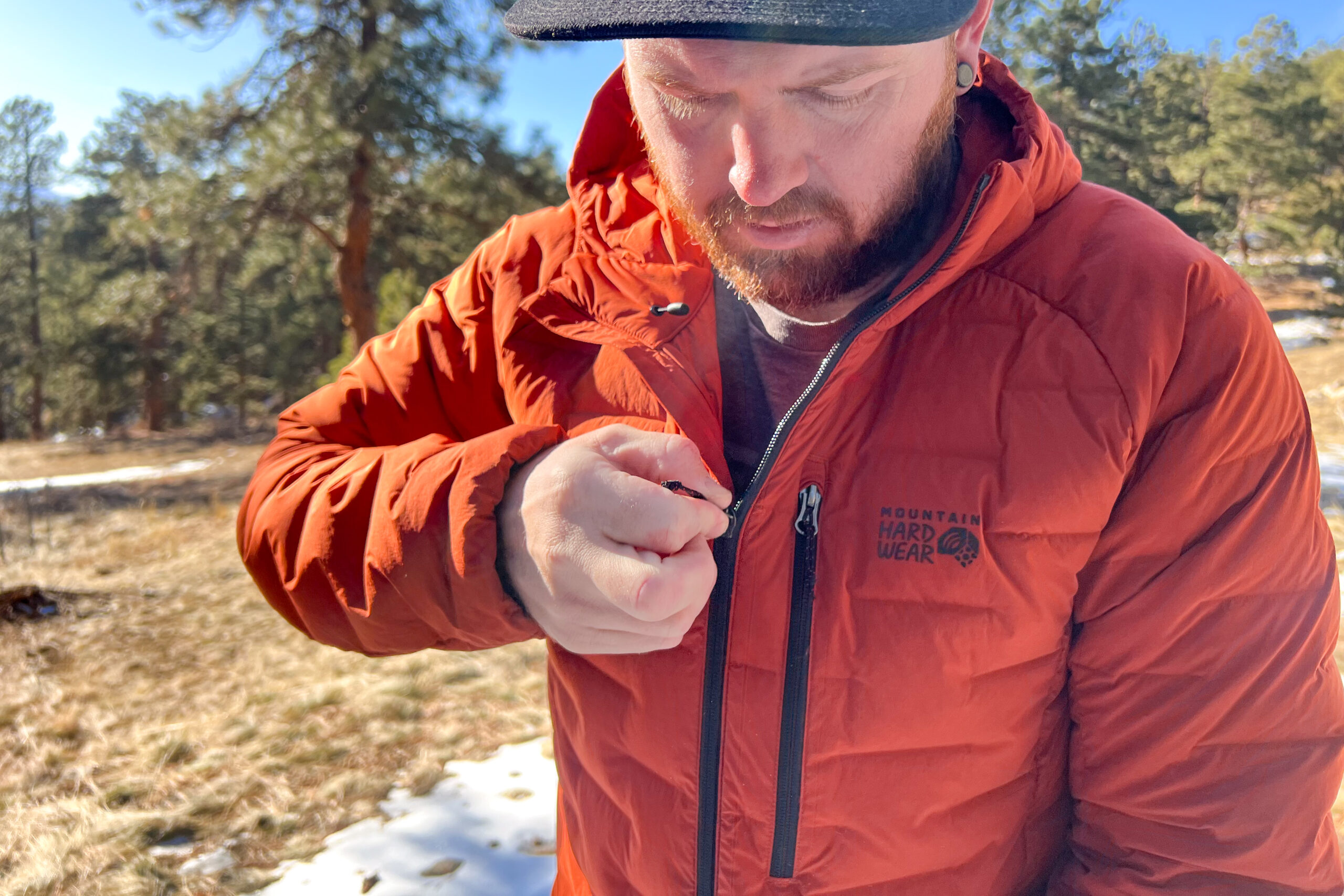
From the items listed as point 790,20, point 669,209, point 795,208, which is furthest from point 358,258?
point 790,20

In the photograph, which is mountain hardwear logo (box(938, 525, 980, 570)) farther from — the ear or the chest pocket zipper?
the ear

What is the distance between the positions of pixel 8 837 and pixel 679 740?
256 centimetres

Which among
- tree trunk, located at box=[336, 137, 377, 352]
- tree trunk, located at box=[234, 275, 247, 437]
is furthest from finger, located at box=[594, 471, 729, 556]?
tree trunk, located at box=[234, 275, 247, 437]

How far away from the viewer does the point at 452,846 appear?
2.10 metres

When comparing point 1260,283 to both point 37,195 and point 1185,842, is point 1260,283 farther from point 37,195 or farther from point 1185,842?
point 37,195

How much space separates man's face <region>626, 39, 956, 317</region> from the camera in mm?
809

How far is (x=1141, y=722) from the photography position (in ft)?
2.86

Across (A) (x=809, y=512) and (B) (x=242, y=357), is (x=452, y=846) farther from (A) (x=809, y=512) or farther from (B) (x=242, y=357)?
(B) (x=242, y=357)

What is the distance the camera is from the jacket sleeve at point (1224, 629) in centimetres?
80

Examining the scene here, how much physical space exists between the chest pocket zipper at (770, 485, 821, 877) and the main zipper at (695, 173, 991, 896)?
7 cm

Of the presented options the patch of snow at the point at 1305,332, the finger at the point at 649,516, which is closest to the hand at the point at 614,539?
the finger at the point at 649,516

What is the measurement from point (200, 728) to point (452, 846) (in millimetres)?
1481

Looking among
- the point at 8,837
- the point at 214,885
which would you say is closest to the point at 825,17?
the point at 214,885

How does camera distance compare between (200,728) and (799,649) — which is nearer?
(799,649)
